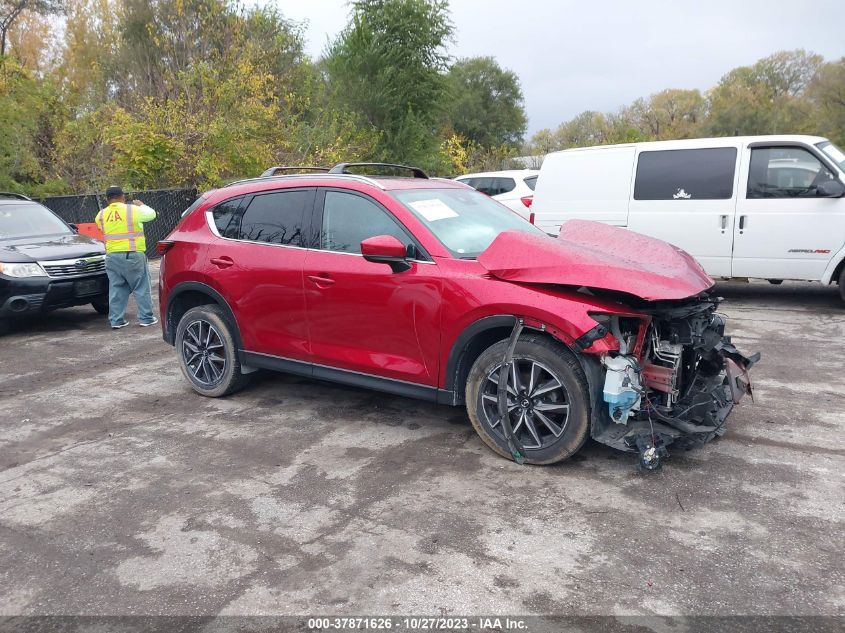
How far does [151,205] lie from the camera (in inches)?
619

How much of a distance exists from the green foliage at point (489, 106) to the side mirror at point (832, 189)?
40.0 metres

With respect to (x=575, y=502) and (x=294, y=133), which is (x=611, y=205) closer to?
(x=575, y=502)

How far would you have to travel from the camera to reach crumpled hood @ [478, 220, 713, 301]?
3.89m

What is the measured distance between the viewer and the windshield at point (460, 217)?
15.3 ft

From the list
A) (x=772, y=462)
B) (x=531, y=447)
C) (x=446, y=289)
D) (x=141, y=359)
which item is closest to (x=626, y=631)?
(x=531, y=447)

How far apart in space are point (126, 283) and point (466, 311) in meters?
6.11

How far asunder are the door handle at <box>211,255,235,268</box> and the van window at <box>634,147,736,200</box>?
573cm

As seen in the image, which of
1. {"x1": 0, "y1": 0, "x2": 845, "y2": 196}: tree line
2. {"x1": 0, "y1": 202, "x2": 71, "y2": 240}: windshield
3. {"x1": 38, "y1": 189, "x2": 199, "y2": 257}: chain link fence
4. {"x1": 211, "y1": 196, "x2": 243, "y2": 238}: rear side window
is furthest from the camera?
{"x1": 0, "y1": 0, "x2": 845, "y2": 196}: tree line

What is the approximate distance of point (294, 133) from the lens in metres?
18.6

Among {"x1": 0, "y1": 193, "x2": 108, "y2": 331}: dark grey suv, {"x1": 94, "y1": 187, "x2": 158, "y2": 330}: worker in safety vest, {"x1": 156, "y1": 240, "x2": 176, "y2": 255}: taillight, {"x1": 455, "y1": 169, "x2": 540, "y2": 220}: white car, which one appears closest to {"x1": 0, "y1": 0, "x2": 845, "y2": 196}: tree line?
{"x1": 455, "y1": 169, "x2": 540, "y2": 220}: white car

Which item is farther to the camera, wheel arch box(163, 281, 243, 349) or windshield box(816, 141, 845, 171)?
windshield box(816, 141, 845, 171)

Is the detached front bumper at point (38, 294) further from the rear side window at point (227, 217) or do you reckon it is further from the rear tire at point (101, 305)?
the rear side window at point (227, 217)

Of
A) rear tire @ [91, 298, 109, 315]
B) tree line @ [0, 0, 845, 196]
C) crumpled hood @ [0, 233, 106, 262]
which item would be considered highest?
tree line @ [0, 0, 845, 196]

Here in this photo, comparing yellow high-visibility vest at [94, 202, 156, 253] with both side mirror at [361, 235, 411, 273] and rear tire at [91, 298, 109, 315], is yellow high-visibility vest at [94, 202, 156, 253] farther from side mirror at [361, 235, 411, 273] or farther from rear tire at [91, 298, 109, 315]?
side mirror at [361, 235, 411, 273]
